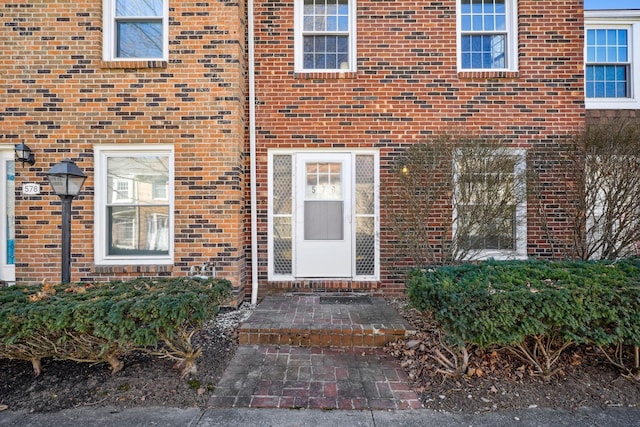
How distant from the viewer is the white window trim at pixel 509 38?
215 inches

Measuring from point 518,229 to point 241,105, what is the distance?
4786 mm

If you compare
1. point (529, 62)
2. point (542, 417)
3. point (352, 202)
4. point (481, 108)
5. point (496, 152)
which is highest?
point (529, 62)

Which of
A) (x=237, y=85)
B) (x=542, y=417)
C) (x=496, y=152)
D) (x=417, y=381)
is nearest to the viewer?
(x=542, y=417)

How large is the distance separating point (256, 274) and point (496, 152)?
4.01 m

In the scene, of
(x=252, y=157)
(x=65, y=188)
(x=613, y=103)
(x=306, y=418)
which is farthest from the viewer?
(x=613, y=103)

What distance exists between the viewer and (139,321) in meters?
2.80

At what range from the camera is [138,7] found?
5.19 metres

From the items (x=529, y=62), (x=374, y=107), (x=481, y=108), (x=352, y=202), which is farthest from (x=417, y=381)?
(x=529, y=62)

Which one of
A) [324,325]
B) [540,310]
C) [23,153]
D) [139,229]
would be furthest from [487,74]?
[23,153]

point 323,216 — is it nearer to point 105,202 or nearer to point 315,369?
point 315,369

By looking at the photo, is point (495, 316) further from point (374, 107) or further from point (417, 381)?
point (374, 107)

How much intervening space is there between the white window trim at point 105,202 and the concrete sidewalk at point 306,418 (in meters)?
2.63

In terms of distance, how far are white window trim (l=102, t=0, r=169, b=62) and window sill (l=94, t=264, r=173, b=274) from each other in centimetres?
315

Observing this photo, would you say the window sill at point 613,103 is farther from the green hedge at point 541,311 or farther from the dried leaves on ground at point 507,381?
the dried leaves on ground at point 507,381
